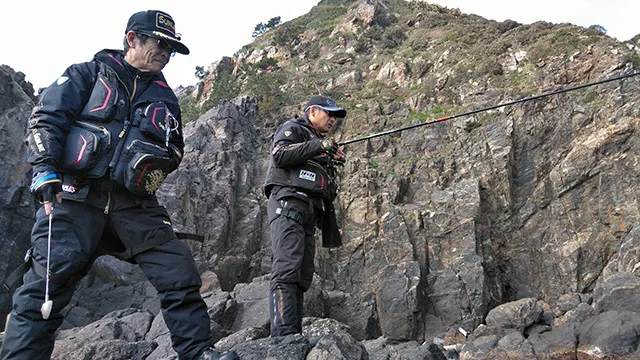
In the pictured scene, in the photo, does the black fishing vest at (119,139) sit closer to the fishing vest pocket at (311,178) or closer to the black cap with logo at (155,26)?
the black cap with logo at (155,26)

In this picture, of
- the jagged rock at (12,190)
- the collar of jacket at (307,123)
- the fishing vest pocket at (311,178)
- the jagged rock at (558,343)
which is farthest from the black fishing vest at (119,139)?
the jagged rock at (12,190)

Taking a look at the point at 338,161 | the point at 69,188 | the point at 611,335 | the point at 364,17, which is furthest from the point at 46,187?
the point at 364,17

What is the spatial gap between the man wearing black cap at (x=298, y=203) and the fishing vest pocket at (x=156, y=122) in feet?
4.75

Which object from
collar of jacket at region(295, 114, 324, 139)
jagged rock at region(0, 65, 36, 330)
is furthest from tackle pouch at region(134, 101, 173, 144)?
jagged rock at region(0, 65, 36, 330)

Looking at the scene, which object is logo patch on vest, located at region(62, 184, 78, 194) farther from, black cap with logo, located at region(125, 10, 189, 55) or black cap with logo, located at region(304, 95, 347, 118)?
black cap with logo, located at region(304, 95, 347, 118)

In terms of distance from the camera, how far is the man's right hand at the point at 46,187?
118 inches

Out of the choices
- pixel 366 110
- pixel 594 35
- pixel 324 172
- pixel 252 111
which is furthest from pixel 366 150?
pixel 324 172

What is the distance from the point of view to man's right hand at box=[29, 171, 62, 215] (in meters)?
3.01

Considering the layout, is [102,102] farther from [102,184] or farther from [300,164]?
[300,164]

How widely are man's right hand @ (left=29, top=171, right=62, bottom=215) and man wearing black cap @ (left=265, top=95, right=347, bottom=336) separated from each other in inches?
82.1

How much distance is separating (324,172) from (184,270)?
2.14 meters

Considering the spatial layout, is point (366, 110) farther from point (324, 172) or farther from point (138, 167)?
point (138, 167)

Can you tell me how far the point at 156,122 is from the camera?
Answer: 3.55 meters

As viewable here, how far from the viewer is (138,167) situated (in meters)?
3.28
